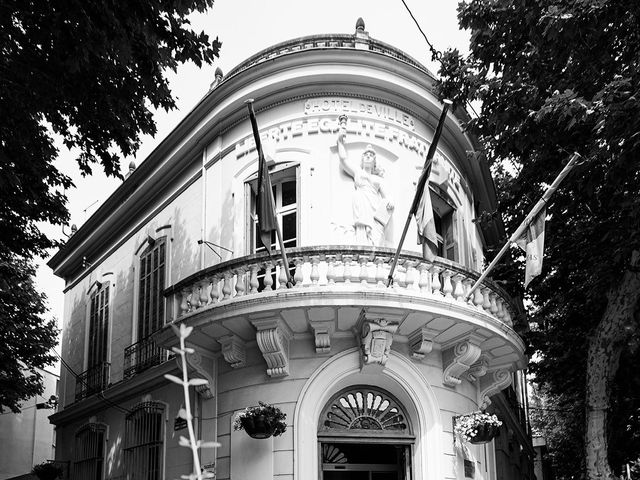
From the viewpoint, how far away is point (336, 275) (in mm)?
11539

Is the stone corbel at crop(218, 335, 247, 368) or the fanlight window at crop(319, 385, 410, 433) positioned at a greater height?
the stone corbel at crop(218, 335, 247, 368)

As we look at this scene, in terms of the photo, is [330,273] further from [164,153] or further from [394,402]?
[164,153]

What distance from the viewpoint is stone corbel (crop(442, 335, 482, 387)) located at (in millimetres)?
12562

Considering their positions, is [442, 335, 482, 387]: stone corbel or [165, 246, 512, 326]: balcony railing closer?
[165, 246, 512, 326]: balcony railing

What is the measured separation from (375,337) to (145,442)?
611cm

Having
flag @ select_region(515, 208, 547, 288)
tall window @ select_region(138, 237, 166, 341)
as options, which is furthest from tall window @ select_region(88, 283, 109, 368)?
flag @ select_region(515, 208, 547, 288)

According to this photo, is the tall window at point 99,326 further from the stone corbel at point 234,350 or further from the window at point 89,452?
the stone corbel at point 234,350

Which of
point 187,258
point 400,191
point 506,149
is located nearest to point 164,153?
point 187,258

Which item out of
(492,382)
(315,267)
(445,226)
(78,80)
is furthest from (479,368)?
(78,80)

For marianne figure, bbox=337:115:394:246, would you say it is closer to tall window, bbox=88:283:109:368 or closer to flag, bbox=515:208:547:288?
flag, bbox=515:208:547:288

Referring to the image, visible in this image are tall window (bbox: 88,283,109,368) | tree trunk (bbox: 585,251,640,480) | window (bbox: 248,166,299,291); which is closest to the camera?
window (bbox: 248,166,299,291)

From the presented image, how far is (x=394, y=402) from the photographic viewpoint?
41.9 ft

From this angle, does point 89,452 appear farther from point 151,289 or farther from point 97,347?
point 151,289

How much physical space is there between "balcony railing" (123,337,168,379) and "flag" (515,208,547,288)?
23.6 feet
